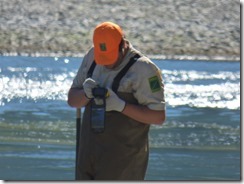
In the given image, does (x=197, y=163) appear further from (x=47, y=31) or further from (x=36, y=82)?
(x=47, y=31)

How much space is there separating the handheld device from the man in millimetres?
27

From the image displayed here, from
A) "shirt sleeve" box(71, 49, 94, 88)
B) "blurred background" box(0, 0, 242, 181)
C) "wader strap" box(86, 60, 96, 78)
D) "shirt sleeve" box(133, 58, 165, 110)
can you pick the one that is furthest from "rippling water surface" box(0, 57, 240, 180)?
"shirt sleeve" box(133, 58, 165, 110)

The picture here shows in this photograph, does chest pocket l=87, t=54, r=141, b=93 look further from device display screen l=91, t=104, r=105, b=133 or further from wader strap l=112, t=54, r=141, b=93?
device display screen l=91, t=104, r=105, b=133

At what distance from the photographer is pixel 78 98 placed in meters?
5.37

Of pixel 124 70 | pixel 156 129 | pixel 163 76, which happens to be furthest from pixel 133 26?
pixel 124 70

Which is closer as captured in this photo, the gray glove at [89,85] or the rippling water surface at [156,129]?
the gray glove at [89,85]

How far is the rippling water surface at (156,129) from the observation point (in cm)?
1009

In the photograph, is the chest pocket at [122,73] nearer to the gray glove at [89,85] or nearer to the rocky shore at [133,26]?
the gray glove at [89,85]

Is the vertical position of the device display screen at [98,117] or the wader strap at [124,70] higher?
the wader strap at [124,70]

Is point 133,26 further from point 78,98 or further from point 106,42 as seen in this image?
point 106,42

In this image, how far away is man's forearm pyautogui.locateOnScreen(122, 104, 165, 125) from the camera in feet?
17.2

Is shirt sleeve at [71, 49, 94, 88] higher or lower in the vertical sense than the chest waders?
higher

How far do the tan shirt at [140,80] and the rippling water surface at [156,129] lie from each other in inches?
162

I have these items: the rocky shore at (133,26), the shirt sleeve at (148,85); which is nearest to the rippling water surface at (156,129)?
the shirt sleeve at (148,85)
